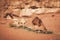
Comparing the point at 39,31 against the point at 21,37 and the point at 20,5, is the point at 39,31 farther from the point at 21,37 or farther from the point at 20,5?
the point at 20,5

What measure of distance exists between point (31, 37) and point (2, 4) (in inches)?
22.2

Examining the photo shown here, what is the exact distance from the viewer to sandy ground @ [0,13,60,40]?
5.64ft

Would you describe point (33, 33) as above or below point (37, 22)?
below

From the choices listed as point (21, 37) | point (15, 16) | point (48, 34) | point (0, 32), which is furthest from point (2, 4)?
point (48, 34)

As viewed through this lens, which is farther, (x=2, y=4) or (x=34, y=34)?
(x=2, y=4)

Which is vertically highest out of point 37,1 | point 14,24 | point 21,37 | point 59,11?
point 37,1

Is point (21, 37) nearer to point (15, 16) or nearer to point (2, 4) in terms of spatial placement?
point (15, 16)

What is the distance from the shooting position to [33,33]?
1.78 meters

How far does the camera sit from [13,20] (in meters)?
1.85

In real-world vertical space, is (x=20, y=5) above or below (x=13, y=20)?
above

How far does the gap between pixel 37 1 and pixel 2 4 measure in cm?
46

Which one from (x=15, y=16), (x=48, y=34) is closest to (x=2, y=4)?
(x=15, y=16)

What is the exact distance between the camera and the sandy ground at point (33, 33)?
67.7 inches

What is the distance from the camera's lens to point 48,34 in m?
1.73
